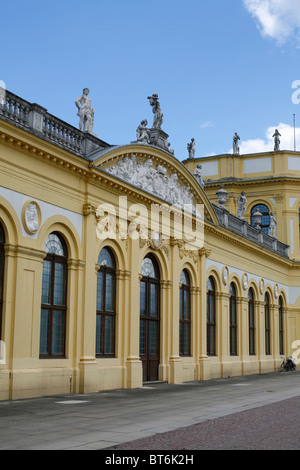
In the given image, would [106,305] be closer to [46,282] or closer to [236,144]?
[46,282]

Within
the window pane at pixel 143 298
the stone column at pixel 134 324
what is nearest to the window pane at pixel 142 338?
the window pane at pixel 143 298

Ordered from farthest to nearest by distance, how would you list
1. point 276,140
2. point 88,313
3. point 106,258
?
point 276,140, point 106,258, point 88,313

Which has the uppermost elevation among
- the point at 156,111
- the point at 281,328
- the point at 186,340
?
the point at 156,111

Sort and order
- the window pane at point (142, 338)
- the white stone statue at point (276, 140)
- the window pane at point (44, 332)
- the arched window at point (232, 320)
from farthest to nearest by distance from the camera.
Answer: the white stone statue at point (276, 140) → the arched window at point (232, 320) → the window pane at point (142, 338) → the window pane at point (44, 332)

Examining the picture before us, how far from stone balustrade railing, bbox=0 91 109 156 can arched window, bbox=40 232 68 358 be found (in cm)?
297

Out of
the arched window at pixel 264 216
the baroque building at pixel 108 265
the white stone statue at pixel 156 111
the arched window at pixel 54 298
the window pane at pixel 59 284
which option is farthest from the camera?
the arched window at pixel 264 216

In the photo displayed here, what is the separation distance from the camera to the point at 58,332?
725 inches

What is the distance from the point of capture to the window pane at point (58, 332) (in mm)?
18188

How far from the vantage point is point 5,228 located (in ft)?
53.6

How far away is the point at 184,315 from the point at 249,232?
10.7 m

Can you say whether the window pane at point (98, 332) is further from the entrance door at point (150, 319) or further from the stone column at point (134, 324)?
the entrance door at point (150, 319)

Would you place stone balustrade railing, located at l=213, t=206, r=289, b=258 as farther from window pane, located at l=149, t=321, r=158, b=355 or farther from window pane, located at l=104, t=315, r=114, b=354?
window pane, located at l=104, t=315, r=114, b=354

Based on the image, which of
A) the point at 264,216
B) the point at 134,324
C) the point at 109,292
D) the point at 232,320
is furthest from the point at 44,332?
the point at 264,216

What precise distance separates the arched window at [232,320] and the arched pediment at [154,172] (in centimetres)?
655
